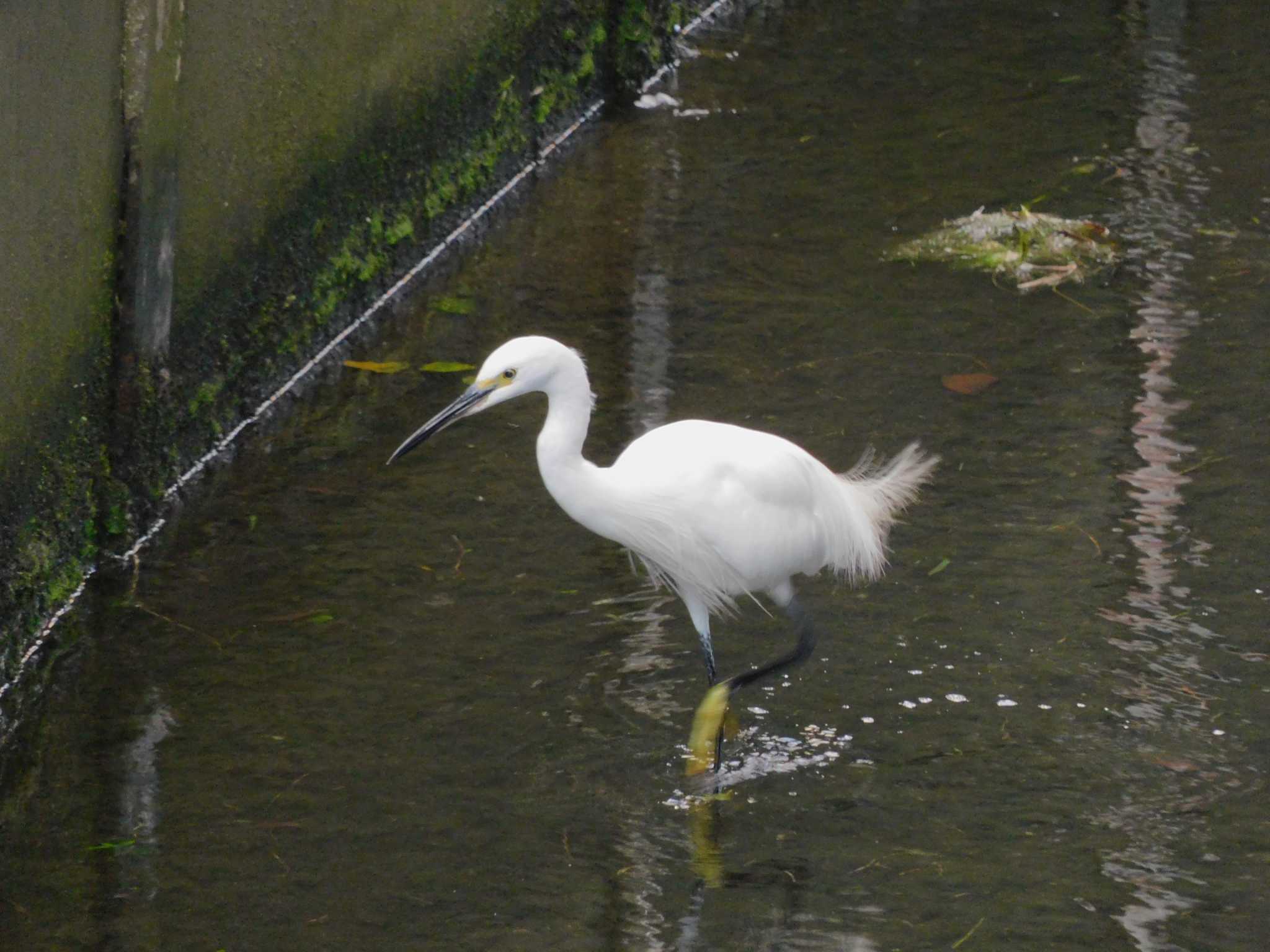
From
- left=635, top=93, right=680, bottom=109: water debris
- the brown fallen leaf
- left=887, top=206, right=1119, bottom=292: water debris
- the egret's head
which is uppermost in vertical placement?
left=635, top=93, right=680, bottom=109: water debris

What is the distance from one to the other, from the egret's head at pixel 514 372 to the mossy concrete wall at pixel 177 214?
103cm

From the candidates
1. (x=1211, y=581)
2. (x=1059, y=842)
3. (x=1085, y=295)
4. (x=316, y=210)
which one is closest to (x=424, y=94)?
(x=316, y=210)

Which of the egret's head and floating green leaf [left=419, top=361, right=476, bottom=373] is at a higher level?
floating green leaf [left=419, top=361, right=476, bottom=373]

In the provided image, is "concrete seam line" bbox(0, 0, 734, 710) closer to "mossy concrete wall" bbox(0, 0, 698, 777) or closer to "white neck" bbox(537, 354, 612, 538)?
"mossy concrete wall" bbox(0, 0, 698, 777)

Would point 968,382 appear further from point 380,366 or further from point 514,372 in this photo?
point 514,372

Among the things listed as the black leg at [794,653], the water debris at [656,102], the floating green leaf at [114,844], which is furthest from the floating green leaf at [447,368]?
the water debris at [656,102]

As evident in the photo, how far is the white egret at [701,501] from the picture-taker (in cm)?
324

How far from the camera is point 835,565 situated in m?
3.79

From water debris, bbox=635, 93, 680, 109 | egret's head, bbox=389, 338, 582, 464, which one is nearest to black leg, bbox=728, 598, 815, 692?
egret's head, bbox=389, 338, 582, 464

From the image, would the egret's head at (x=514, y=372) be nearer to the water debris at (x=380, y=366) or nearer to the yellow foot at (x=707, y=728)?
the yellow foot at (x=707, y=728)

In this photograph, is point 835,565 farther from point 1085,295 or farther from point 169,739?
point 1085,295

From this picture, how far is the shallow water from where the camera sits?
3.04 metres

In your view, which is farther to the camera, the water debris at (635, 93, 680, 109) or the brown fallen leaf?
the water debris at (635, 93, 680, 109)

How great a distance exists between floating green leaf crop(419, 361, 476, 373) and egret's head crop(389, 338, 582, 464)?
1717 mm
